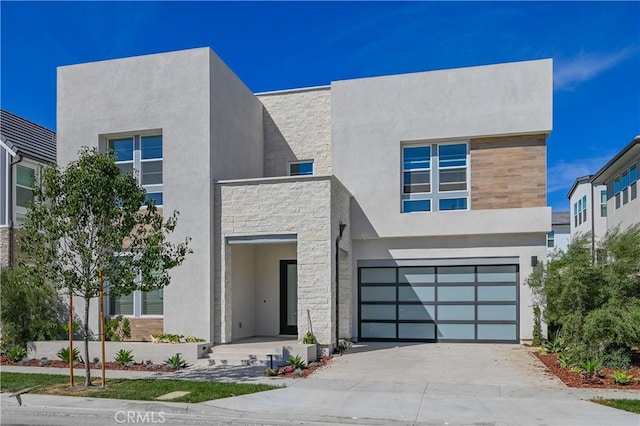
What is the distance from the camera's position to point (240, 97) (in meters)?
16.6

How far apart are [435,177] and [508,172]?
216cm

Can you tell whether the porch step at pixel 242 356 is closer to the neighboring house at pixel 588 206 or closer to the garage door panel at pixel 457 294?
the garage door panel at pixel 457 294

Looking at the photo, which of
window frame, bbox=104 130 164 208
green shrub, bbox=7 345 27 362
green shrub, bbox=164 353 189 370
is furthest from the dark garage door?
green shrub, bbox=7 345 27 362

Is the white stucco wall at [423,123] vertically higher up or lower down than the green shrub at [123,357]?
higher up

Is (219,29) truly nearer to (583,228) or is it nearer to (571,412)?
(571,412)

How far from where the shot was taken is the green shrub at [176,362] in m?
12.6

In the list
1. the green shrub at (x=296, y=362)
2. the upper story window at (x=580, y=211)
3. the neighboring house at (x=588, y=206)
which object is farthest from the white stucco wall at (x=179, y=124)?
the upper story window at (x=580, y=211)

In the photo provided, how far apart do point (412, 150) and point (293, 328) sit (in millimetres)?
6710

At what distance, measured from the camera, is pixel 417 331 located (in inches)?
647

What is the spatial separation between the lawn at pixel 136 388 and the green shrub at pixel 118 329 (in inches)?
124

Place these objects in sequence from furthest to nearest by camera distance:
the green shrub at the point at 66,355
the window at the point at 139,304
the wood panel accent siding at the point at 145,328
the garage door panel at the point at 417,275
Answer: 1. the garage door panel at the point at 417,275
2. the window at the point at 139,304
3. the wood panel accent siding at the point at 145,328
4. the green shrub at the point at 66,355

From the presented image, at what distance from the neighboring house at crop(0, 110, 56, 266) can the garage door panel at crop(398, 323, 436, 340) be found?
12.2 m

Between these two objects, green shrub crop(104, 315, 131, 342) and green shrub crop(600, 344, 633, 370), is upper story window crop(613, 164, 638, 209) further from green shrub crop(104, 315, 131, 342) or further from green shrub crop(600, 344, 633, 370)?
green shrub crop(104, 315, 131, 342)

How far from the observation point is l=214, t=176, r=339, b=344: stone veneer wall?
13.9m
